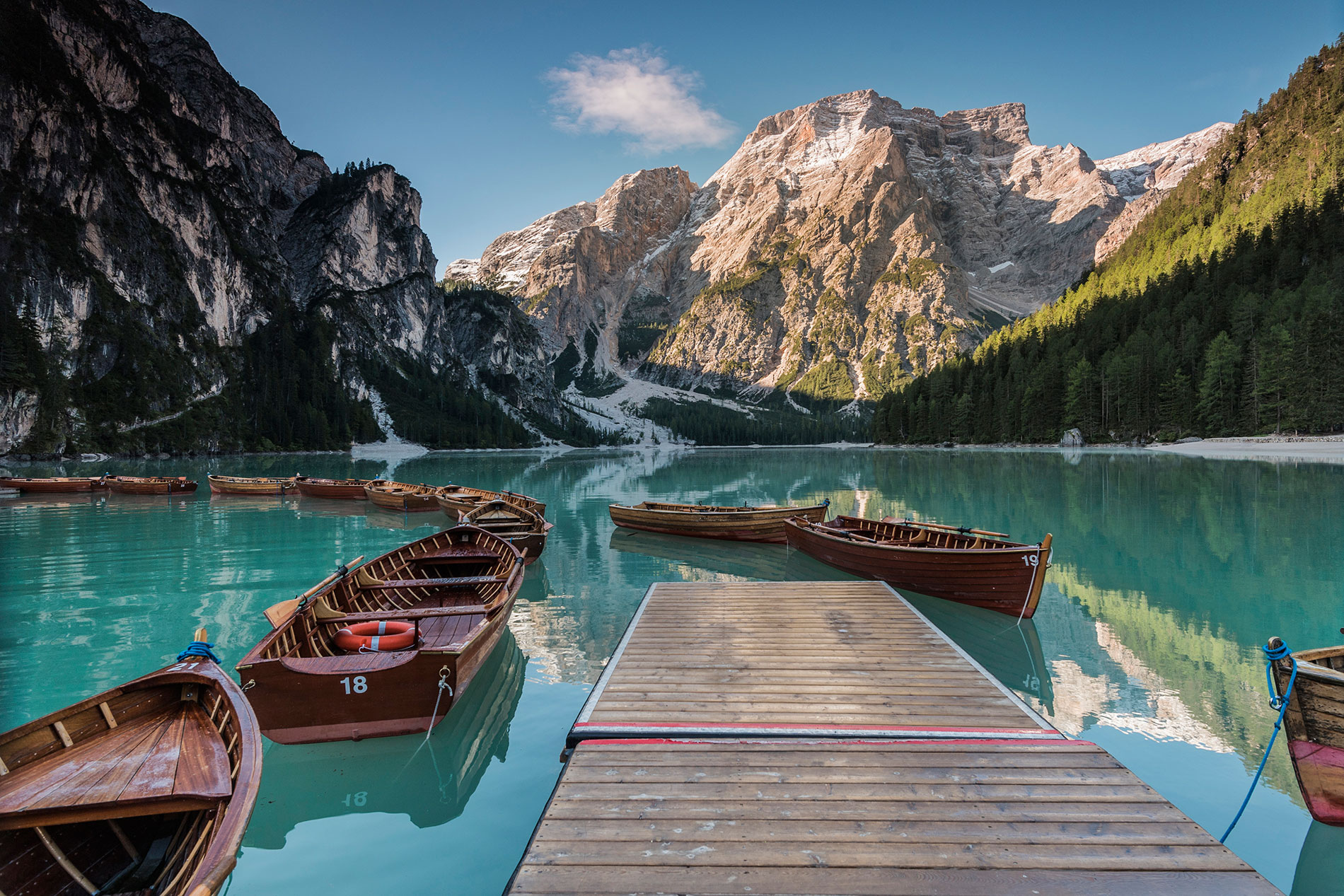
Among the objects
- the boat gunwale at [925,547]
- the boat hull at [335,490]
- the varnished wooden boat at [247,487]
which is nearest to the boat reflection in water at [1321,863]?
the boat gunwale at [925,547]

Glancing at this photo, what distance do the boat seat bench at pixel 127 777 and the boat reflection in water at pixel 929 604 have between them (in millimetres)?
11630

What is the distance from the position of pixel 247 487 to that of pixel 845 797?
55.3m

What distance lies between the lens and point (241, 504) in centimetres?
4181

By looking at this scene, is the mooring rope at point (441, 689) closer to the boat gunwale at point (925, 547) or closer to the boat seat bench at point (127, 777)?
the boat seat bench at point (127, 777)

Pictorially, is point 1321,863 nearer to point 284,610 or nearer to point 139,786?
point 139,786

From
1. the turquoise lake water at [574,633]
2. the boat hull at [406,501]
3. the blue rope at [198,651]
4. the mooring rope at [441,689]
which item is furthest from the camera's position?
the boat hull at [406,501]

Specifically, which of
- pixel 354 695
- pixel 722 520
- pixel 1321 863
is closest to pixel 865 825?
pixel 1321 863

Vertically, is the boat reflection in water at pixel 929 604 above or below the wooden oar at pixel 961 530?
below

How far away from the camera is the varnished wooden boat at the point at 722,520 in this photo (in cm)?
→ 2581

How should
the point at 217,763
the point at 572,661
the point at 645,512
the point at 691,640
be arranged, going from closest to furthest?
the point at 217,763, the point at 691,640, the point at 572,661, the point at 645,512

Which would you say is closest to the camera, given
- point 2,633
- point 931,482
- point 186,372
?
point 2,633

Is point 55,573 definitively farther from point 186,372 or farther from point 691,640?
point 186,372

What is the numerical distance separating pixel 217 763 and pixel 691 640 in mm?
7185

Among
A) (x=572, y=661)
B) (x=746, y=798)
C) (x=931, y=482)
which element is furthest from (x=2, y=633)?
(x=931, y=482)
